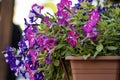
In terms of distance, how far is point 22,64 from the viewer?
1.56 m

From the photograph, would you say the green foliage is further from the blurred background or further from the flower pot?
the blurred background

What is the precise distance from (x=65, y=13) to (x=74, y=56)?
0.70ft

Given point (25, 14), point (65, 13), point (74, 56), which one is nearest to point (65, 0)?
point (65, 13)

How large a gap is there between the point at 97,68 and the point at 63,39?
19cm

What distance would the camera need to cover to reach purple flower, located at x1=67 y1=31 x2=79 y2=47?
1343mm

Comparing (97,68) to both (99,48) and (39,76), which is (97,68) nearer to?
(99,48)

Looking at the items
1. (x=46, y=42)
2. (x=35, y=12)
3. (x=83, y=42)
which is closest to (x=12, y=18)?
(x=35, y=12)

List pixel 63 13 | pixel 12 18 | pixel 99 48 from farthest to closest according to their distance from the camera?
pixel 12 18
pixel 63 13
pixel 99 48

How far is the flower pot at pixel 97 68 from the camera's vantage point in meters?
1.30

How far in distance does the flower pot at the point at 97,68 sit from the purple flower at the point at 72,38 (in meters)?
0.06

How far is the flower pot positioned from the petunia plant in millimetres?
28

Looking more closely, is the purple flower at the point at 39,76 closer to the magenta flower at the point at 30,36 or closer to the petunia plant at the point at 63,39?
the petunia plant at the point at 63,39

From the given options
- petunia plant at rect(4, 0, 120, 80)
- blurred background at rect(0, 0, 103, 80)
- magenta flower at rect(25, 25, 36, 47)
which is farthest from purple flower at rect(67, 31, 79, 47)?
blurred background at rect(0, 0, 103, 80)

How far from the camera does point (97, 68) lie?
131cm
